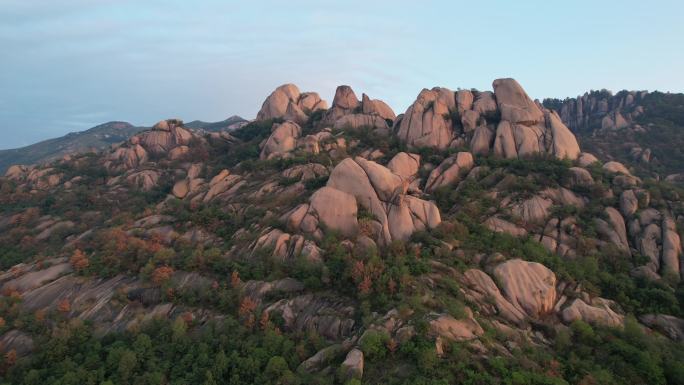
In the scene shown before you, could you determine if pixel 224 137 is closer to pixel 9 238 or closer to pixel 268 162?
pixel 268 162

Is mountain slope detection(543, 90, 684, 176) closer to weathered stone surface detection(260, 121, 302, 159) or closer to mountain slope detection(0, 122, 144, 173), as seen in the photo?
weathered stone surface detection(260, 121, 302, 159)

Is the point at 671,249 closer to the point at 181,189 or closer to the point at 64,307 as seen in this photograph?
the point at 64,307

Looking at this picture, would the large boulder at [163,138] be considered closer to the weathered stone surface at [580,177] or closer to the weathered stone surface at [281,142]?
the weathered stone surface at [281,142]

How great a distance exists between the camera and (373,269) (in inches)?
994

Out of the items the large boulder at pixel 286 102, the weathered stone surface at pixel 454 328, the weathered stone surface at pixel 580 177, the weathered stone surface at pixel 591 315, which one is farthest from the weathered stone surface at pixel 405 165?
the large boulder at pixel 286 102

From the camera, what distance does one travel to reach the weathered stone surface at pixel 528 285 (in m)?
25.1

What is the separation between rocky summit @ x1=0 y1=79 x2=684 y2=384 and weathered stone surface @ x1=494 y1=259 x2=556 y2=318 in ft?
0.36

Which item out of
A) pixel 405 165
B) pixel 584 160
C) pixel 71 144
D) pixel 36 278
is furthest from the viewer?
pixel 71 144

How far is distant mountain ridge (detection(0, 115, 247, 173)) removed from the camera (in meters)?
140

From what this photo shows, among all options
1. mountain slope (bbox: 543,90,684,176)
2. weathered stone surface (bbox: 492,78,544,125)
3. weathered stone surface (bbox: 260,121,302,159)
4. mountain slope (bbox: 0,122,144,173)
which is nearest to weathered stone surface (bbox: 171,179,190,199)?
weathered stone surface (bbox: 260,121,302,159)

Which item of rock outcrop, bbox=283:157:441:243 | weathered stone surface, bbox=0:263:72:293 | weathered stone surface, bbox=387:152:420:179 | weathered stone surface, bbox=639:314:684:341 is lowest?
weathered stone surface, bbox=639:314:684:341

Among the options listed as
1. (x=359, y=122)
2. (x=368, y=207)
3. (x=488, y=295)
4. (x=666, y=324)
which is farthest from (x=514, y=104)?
(x=488, y=295)

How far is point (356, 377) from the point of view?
18406 mm

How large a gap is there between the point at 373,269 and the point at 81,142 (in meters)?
171
